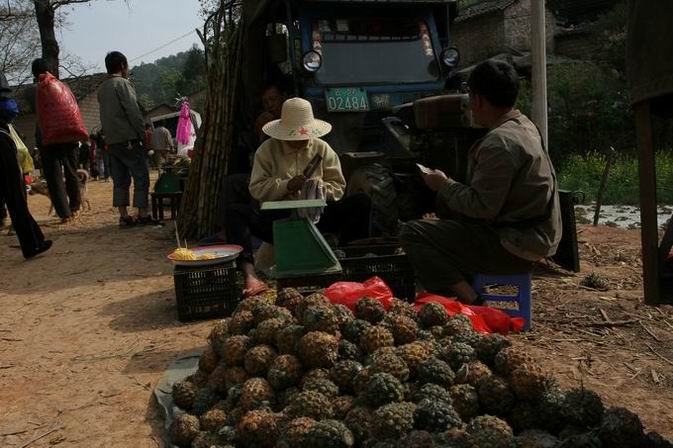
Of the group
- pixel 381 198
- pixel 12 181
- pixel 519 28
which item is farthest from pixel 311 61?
pixel 519 28

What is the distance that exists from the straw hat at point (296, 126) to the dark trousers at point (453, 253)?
1.29 metres

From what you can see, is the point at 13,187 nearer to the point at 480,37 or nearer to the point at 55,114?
the point at 55,114

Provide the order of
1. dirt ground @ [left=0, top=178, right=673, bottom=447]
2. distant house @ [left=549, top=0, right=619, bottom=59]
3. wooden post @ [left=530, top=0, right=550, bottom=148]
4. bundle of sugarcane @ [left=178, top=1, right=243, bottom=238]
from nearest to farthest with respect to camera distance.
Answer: dirt ground @ [left=0, top=178, right=673, bottom=447], wooden post @ [left=530, top=0, right=550, bottom=148], bundle of sugarcane @ [left=178, top=1, right=243, bottom=238], distant house @ [left=549, top=0, right=619, bottom=59]

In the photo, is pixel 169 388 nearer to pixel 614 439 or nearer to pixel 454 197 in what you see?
pixel 454 197

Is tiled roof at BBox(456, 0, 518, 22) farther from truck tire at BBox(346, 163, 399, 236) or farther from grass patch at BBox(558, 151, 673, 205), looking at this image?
truck tire at BBox(346, 163, 399, 236)

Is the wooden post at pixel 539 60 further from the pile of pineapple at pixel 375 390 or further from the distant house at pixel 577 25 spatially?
the distant house at pixel 577 25

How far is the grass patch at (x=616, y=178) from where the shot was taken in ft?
32.8

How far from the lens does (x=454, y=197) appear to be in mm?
3758

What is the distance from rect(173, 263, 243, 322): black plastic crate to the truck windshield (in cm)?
257

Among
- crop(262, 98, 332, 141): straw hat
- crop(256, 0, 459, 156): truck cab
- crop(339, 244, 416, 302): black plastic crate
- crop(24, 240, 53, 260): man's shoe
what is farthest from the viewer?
crop(24, 240, 53, 260): man's shoe

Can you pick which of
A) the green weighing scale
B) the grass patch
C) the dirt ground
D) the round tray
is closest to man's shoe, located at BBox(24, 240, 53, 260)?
the dirt ground

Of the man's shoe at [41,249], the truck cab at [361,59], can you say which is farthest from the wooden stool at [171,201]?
the truck cab at [361,59]

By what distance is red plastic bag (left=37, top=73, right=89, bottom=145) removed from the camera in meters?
9.12

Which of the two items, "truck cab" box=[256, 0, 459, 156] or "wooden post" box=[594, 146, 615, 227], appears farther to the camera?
"wooden post" box=[594, 146, 615, 227]
